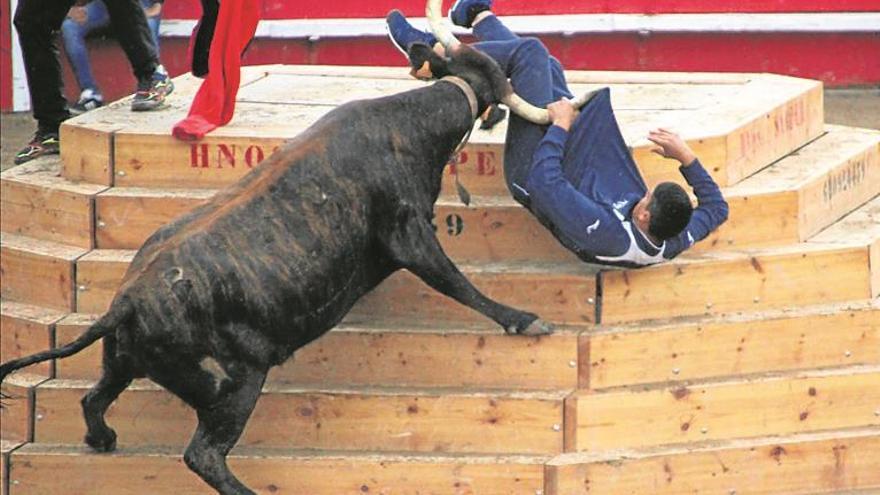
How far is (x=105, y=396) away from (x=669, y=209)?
6.99 feet

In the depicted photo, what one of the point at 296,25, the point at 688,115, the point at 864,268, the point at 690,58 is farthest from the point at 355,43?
the point at 864,268

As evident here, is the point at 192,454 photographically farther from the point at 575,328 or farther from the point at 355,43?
the point at 355,43

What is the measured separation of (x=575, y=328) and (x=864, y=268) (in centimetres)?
126

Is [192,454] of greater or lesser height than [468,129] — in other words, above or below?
below

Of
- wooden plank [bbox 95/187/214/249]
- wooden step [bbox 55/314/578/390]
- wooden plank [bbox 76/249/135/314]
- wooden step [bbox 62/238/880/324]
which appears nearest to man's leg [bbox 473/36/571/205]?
wooden step [bbox 62/238/880/324]

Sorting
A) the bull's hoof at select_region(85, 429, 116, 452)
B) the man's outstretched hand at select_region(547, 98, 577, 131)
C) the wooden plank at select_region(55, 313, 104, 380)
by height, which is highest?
the man's outstretched hand at select_region(547, 98, 577, 131)

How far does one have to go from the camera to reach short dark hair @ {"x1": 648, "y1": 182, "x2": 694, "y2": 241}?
27.5 ft

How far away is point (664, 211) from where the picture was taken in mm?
8406

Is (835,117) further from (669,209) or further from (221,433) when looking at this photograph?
(221,433)

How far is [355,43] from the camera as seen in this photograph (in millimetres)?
13281

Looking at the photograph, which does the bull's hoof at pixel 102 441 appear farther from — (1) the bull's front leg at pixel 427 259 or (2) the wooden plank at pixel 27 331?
(1) the bull's front leg at pixel 427 259

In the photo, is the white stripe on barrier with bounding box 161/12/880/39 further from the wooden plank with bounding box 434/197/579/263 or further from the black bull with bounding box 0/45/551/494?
the black bull with bounding box 0/45/551/494

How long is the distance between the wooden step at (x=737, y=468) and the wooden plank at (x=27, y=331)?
2.01 m

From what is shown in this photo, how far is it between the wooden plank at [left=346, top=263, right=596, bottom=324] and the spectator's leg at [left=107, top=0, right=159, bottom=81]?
1664mm
